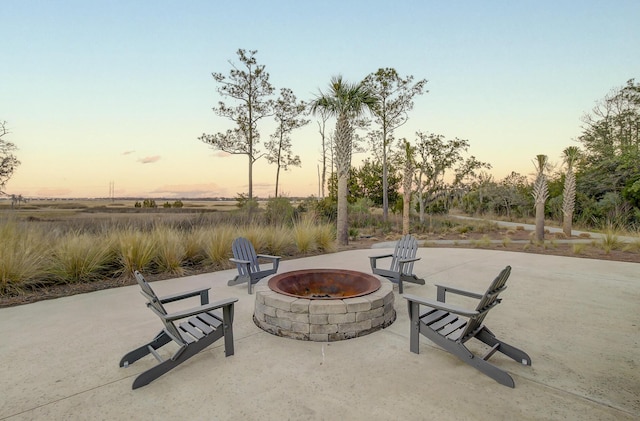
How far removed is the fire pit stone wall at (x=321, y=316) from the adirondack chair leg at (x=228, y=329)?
58 centimetres

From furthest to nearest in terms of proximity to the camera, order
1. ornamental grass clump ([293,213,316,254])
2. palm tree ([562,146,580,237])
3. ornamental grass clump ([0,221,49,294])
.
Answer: palm tree ([562,146,580,237]), ornamental grass clump ([293,213,316,254]), ornamental grass clump ([0,221,49,294])

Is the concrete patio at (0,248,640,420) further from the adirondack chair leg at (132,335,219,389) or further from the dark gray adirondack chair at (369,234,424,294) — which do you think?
the dark gray adirondack chair at (369,234,424,294)

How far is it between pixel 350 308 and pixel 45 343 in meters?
3.22

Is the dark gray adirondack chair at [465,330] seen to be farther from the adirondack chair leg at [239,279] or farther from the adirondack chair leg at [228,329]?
the adirondack chair leg at [239,279]

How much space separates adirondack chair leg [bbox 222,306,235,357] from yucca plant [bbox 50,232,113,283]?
424cm

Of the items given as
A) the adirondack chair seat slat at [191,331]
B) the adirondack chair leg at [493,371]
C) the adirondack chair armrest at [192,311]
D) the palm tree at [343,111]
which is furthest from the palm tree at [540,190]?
the adirondack chair seat slat at [191,331]

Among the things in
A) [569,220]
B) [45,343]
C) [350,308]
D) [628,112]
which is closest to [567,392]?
[350,308]

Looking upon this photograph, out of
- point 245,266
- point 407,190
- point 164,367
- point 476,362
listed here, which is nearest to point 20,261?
point 245,266

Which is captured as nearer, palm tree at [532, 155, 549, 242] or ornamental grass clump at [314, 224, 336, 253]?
ornamental grass clump at [314, 224, 336, 253]

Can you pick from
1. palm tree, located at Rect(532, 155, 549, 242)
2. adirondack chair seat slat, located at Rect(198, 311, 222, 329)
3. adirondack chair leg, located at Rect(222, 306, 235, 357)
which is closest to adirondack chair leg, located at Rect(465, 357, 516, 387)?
adirondack chair leg, located at Rect(222, 306, 235, 357)

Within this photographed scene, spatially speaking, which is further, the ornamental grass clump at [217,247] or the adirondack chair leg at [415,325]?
the ornamental grass clump at [217,247]

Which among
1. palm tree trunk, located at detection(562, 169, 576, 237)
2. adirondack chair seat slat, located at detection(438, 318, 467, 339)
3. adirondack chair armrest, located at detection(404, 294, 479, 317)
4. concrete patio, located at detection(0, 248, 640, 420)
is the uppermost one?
palm tree trunk, located at detection(562, 169, 576, 237)

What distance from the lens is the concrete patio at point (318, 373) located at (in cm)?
204

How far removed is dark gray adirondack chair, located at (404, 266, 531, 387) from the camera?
2.40m
